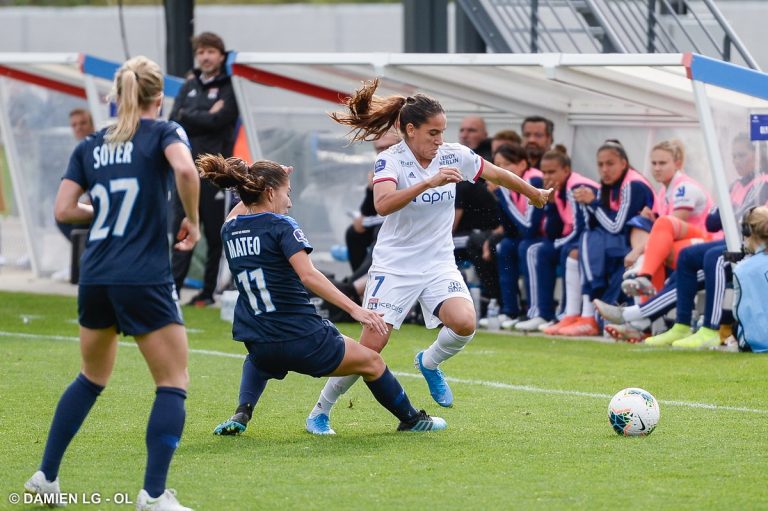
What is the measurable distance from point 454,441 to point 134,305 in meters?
2.19

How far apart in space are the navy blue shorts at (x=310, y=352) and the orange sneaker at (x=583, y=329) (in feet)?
18.3

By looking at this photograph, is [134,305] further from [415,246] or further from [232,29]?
[232,29]

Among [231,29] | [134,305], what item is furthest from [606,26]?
[231,29]

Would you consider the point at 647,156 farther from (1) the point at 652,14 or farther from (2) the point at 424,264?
(2) the point at 424,264

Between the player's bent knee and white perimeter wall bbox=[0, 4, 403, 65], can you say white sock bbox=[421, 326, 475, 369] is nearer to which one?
the player's bent knee

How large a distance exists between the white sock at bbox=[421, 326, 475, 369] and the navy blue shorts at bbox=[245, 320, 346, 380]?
3.32 feet

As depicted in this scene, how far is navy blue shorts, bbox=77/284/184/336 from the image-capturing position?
204 inches

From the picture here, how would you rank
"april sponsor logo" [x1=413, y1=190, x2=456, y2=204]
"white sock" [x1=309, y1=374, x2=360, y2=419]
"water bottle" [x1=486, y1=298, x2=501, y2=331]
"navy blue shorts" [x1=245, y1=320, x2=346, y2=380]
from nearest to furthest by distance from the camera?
1. "navy blue shorts" [x1=245, y1=320, x2=346, y2=380]
2. "white sock" [x1=309, y1=374, x2=360, y2=419]
3. "april sponsor logo" [x1=413, y1=190, x2=456, y2=204]
4. "water bottle" [x1=486, y1=298, x2=501, y2=331]

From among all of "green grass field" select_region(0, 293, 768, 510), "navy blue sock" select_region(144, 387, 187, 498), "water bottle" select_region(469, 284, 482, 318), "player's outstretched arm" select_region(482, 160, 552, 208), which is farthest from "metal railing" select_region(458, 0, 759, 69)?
"navy blue sock" select_region(144, 387, 187, 498)

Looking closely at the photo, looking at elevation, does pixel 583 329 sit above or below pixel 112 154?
below

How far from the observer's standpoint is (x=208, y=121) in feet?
45.2

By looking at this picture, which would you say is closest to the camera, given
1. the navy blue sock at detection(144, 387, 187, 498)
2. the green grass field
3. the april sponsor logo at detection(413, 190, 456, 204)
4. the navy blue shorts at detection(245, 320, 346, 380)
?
the navy blue sock at detection(144, 387, 187, 498)

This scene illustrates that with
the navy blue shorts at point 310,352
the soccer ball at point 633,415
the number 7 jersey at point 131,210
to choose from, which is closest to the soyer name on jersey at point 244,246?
the navy blue shorts at point 310,352

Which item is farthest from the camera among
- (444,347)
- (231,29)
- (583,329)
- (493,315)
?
(231,29)
